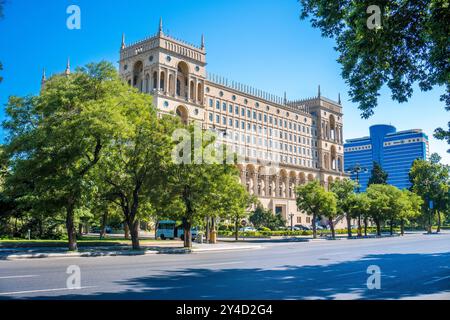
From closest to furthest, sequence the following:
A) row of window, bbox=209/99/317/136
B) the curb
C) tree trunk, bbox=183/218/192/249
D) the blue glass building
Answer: the curb → tree trunk, bbox=183/218/192/249 → row of window, bbox=209/99/317/136 → the blue glass building

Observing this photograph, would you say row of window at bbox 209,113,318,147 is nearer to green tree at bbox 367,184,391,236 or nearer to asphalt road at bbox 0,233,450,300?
green tree at bbox 367,184,391,236

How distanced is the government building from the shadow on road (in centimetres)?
3795

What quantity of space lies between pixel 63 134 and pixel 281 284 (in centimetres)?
1605

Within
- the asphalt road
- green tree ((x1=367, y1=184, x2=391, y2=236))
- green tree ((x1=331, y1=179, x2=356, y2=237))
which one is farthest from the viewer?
green tree ((x1=367, y1=184, x2=391, y2=236))

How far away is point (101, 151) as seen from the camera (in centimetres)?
2466

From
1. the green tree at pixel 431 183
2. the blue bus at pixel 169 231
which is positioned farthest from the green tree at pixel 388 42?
the green tree at pixel 431 183

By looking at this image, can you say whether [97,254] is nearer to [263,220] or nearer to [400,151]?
[263,220]

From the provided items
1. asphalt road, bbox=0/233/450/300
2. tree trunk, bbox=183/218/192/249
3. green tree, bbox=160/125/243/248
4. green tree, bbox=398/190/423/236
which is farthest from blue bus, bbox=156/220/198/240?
asphalt road, bbox=0/233/450/300

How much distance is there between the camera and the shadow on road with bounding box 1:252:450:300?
974 cm

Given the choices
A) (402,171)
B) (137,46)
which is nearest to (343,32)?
(137,46)

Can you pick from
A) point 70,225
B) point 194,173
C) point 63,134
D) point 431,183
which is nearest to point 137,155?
point 194,173

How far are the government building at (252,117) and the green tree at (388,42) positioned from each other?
36904 millimetres

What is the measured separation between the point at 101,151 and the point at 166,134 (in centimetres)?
482
